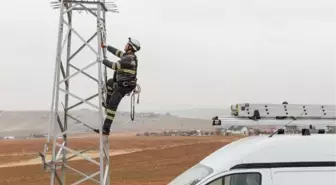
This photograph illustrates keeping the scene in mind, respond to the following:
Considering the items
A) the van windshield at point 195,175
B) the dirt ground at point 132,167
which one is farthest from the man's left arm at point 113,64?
the dirt ground at point 132,167

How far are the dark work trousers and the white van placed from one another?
4072mm

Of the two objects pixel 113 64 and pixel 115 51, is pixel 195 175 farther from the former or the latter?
pixel 115 51

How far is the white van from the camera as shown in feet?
17.9

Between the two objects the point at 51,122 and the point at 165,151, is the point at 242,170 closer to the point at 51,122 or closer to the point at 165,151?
the point at 51,122

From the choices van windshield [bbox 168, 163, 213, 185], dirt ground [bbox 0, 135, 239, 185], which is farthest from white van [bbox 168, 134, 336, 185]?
dirt ground [bbox 0, 135, 239, 185]

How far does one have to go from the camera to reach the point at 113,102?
31.4 feet

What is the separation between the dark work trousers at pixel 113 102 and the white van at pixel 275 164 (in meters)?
4.07

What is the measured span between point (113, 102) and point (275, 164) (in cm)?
475

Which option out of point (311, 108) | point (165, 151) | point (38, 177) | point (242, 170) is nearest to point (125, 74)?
point (311, 108)

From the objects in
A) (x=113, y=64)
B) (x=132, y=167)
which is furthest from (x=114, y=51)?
(x=132, y=167)

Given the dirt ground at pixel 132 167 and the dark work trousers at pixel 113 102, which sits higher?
the dark work trousers at pixel 113 102

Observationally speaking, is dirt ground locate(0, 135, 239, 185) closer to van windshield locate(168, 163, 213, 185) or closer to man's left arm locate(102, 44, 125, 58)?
man's left arm locate(102, 44, 125, 58)

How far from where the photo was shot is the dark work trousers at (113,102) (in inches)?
377

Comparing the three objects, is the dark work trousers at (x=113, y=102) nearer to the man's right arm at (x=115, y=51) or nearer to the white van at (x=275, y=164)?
the man's right arm at (x=115, y=51)
